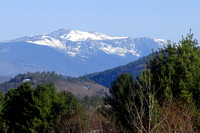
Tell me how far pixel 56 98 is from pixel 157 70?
25510mm

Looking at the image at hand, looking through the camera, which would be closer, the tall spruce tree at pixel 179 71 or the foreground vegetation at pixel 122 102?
the foreground vegetation at pixel 122 102

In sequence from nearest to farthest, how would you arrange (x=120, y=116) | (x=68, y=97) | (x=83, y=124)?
(x=120, y=116) → (x=83, y=124) → (x=68, y=97)

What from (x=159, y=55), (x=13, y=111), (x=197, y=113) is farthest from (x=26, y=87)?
(x=197, y=113)

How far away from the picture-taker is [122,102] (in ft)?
156

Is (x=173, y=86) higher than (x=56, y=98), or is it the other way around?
(x=173, y=86)

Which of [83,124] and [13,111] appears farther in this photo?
[13,111]

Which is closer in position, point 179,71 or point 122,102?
point 179,71

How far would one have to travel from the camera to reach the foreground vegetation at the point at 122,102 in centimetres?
3186

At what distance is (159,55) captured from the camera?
123ft

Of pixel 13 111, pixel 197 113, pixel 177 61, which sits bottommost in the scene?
pixel 13 111

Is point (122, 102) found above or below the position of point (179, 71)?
below

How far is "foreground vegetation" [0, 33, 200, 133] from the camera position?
3186 cm

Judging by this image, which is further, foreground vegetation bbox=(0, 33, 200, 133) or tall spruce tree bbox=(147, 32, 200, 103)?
tall spruce tree bbox=(147, 32, 200, 103)

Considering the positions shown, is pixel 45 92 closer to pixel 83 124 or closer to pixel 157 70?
pixel 83 124
